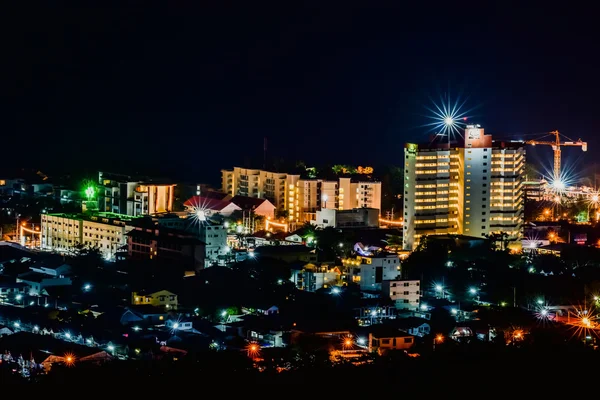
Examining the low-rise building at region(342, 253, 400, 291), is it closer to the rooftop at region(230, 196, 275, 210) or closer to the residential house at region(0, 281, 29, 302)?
the residential house at region(0, 281, 29, 302)

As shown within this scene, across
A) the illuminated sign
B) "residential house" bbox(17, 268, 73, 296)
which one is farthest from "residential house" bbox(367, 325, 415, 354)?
the illuminated sign

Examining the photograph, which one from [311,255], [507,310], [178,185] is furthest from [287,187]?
[507,310]

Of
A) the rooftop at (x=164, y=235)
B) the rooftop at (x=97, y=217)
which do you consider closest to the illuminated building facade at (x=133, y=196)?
the rooftop at (x=97, y=217)

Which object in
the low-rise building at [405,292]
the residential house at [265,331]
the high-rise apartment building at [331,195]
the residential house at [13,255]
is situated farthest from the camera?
the high-rise apartment building at [331,195]

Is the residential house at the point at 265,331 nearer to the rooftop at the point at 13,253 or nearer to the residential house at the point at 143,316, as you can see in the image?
the residential house at the point at 143,316

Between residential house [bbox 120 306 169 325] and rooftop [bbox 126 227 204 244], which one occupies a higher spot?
rooftop [bbox 126 227 204 244]

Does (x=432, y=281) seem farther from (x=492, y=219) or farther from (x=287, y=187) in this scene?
(x=287, y=187)

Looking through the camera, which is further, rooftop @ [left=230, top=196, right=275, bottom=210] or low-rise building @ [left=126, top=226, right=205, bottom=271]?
rooftop @ [left=230, top=196, right=275, bottom=210]
